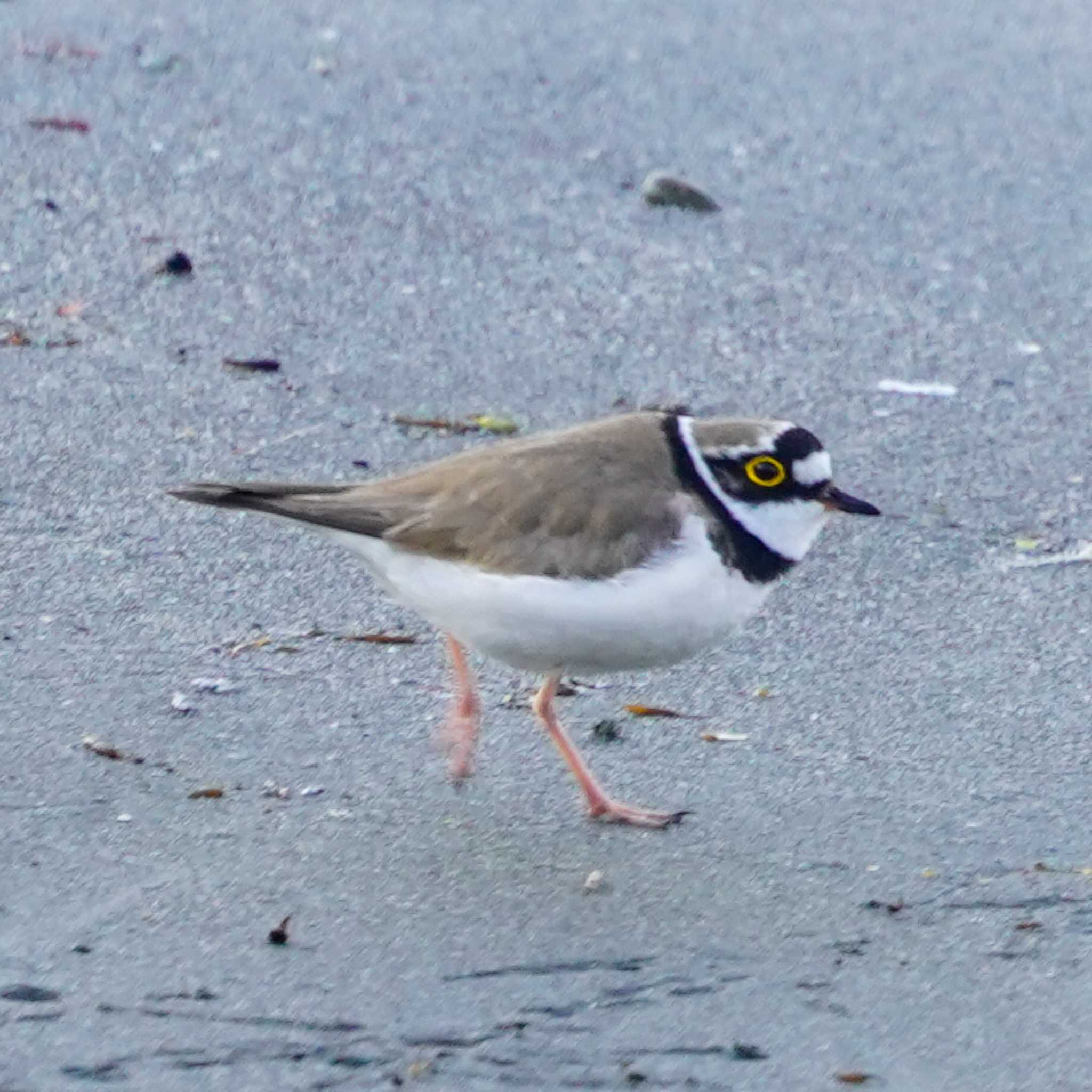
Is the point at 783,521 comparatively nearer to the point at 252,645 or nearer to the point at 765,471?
the point at 765,471

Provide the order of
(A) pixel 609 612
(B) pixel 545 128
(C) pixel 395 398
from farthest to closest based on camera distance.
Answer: (B) pixel 545 128 < (C) pixel 395 398 < (A) pixel 609 612

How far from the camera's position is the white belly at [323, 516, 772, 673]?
4270 millimetres

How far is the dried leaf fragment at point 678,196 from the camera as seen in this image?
779 centimetres

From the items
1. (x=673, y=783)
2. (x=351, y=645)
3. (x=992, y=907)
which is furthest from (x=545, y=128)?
(x=992, y=907)

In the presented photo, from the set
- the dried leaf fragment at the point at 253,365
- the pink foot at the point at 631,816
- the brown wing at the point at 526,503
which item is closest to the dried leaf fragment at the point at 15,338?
the dried leaf fragment at the point at 253,365

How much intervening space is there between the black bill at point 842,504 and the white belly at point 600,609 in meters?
0.31

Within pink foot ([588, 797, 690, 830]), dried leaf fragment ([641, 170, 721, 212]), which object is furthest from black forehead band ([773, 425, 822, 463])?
dried leaf fragment ([641, 170, 721, 212])

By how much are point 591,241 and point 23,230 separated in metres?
1.89

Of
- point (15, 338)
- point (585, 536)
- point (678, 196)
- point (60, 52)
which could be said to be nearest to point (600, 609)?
point (585, 536)

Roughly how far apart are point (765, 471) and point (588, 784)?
0.76 meters

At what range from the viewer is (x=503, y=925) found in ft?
12.7

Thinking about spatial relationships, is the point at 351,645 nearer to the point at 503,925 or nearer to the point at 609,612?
the point at 609,612

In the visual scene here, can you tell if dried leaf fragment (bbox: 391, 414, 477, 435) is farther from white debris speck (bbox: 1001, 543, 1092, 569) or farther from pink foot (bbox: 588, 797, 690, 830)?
pink foot (bbox: 588, 797, 690, 830)

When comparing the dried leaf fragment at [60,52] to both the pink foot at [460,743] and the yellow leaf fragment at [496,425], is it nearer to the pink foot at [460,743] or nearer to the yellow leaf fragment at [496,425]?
the yellow leaf fragment at [496,425]
